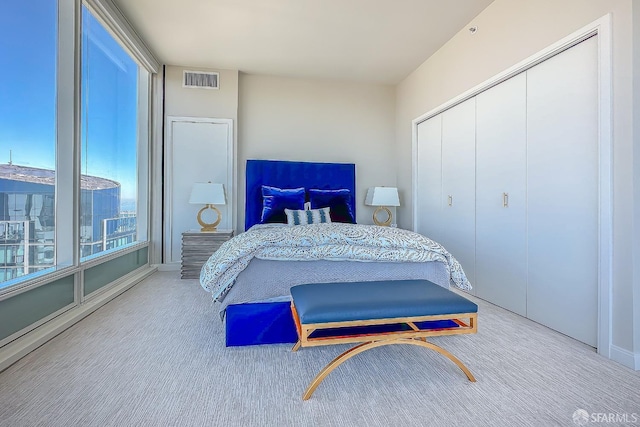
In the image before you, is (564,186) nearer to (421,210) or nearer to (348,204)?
(421,210)

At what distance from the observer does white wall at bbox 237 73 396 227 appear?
463 cm

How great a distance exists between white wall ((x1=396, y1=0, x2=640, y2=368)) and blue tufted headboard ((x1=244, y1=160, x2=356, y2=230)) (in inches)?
56.3

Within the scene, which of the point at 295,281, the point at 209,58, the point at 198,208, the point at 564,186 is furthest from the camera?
the point at 198,208

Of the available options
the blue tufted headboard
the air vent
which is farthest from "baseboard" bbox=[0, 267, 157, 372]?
Result: the air vent

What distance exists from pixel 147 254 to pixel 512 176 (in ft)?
14.6

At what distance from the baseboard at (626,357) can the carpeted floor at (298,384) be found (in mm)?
65

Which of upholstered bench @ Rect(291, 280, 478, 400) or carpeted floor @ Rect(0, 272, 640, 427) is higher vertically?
upholstered bench @ Rect(291, 280, 478, 400)

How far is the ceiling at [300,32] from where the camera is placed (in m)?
3.02

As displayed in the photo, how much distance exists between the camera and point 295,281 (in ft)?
6.84

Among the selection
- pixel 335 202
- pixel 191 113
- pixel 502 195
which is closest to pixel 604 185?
pixel 502 195

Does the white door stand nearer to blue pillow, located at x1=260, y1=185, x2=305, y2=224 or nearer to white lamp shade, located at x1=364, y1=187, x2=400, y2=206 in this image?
blue pillow, located at x1=260, y1=185, x2=305, y2=224

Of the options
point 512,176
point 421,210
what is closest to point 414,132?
point 421,210

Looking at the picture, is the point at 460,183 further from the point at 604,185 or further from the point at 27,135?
the point at 27,135

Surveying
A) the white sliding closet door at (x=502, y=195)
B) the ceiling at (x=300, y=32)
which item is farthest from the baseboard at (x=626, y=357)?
the ceiling at (x=300, y=32)
